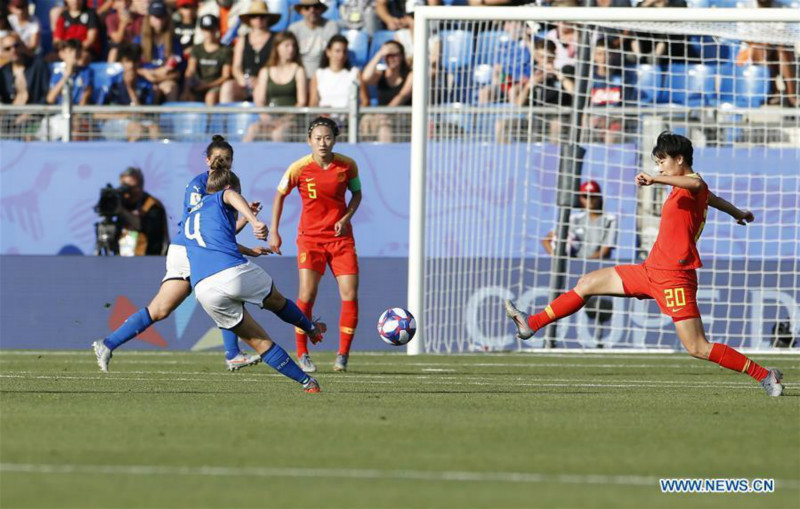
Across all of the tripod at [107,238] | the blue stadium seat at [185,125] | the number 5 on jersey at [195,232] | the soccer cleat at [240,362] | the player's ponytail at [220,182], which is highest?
the blue stadium seat at [185,125]

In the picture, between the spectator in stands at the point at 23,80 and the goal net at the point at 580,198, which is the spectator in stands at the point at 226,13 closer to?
the spectator in stands at the point at 23,80

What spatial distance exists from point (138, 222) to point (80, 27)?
4520mm

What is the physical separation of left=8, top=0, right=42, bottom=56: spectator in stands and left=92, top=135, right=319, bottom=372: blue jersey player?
32.9ft

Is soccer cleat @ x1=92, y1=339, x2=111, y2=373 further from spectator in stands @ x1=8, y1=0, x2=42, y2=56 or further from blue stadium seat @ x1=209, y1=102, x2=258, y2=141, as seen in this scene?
spectator in stands @ x1=8, y1=0, x2=42, y2=56

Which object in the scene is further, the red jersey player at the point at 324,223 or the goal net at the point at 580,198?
the goal net at the point at 580,198

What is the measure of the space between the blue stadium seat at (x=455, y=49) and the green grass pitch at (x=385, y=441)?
6.71 metres

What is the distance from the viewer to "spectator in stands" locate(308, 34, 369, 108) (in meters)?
19.7

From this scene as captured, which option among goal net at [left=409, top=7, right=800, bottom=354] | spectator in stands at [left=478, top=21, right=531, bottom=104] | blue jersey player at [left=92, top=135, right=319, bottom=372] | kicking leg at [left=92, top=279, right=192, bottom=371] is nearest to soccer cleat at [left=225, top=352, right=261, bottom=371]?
blue jersey player at [left=92, top=135, right=319, bottom=372]

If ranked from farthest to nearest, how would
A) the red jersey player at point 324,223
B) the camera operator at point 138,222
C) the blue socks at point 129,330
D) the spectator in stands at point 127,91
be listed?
1. the spectator in stands at point 127,91
2. the camera operator at point 138,222
3. the red jersey player at point 324,223
4. the blue socks at point 129,330

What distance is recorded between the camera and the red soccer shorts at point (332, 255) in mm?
13305

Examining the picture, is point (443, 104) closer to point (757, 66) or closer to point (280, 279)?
point (280, 279)

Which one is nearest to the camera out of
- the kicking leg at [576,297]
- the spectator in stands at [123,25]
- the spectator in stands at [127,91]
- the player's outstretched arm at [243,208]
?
the player's outstretched arm at [243,208]

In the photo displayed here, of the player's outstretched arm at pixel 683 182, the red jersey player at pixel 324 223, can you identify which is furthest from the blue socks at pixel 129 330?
the player's outstretched arm at pixel 683 182

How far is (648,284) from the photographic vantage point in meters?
10.5
